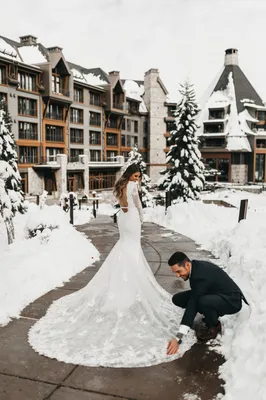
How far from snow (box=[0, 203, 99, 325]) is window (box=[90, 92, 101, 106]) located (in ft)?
132

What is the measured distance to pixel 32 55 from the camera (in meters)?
41.0

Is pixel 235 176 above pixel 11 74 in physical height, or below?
below

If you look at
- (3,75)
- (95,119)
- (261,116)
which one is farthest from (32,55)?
(261,116)

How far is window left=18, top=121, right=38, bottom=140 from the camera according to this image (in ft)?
128

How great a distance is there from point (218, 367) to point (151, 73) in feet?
188

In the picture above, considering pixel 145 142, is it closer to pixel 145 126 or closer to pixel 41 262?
pixel 145 126

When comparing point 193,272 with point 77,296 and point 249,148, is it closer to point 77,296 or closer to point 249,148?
point 77,296

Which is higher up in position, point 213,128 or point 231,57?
point 231,57

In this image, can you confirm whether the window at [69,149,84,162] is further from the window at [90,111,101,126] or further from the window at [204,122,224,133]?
the window at [204,122,224,133]

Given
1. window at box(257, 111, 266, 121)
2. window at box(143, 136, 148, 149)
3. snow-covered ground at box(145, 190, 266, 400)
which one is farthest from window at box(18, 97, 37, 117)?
window at box(257, 111, 266, 121)

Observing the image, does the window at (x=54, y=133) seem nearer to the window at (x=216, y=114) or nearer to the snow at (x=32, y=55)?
the snow at (x=32, y=55)

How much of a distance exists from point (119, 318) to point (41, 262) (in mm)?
3220

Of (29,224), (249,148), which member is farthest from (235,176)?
(29,224)

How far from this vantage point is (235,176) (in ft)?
176
